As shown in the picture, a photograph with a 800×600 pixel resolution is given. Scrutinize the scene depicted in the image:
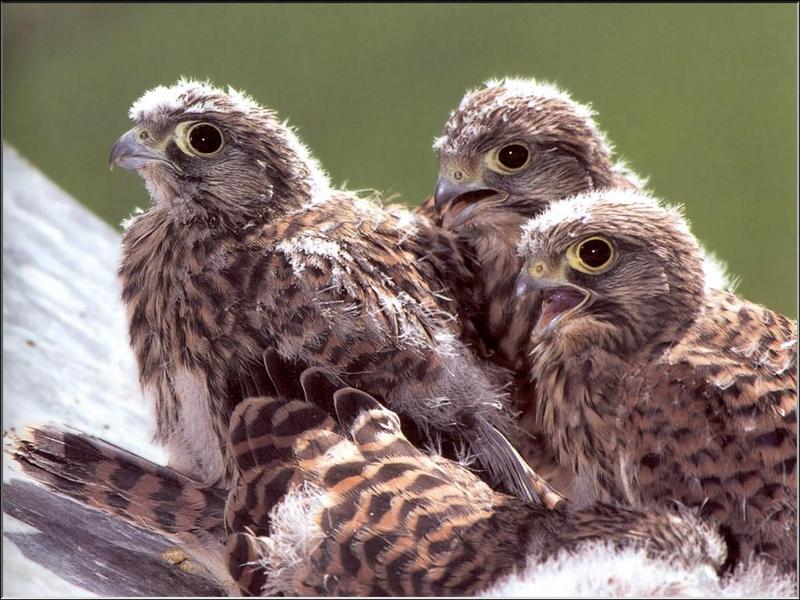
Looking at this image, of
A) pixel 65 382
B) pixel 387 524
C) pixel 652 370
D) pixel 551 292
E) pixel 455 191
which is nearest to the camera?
pixel 387 524

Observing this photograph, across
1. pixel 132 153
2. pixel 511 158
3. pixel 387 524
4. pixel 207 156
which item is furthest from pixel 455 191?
pixel 387 524

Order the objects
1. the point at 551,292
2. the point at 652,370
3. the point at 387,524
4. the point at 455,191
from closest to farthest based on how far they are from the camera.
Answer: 1. the point at 387,524
2. the point at 652,370
3. the point at 551,292
4. the point at 455,191

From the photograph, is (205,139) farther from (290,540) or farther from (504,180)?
(290,540)

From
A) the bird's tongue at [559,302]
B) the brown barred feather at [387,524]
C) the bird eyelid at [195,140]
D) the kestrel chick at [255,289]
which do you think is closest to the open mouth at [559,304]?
the bird's tongue at [559,302]

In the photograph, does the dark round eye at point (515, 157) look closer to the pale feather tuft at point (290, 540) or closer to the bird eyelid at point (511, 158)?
the bird eyelid at point (511, 158)

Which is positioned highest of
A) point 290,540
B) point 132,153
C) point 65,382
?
point 132,153

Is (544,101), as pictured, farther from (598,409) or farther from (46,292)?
(46,292)

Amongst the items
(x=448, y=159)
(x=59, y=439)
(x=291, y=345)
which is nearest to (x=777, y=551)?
(x=291, y=345)
